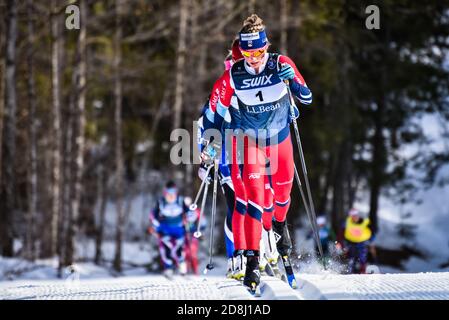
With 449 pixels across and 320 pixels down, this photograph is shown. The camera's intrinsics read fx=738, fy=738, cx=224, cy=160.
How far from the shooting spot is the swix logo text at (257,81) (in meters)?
6.89

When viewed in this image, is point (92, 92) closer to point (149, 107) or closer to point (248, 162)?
point (149, 107)

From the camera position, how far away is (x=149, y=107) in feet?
107

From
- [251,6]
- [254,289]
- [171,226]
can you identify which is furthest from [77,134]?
[254,289]

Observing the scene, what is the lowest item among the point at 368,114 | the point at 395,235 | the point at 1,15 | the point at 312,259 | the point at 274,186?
the point at 395,235

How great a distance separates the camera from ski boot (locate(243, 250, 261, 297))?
627 cm

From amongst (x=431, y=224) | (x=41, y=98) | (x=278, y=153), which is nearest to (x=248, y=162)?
(x=278, y=153)

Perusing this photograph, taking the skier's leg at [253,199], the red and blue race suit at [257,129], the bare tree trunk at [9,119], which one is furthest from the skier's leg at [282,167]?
the bare tree trunk at [9,119]

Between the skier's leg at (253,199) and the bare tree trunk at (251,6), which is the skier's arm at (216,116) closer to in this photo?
the skier's leg at (253,199)

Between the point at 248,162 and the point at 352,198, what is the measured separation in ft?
78.5

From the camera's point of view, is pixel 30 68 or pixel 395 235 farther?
pixel 395 235

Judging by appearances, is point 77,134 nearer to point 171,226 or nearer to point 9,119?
point 9,119

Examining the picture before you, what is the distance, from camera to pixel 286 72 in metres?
6.80

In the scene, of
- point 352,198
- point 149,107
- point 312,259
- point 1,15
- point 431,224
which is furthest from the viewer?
point 431,224

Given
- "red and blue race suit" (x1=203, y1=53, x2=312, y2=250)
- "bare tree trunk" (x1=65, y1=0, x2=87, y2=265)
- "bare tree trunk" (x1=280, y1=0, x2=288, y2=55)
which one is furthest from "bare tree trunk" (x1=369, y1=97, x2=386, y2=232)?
"red and blue race suit" (x1=203, y1=53, x2=312, y2=250)
